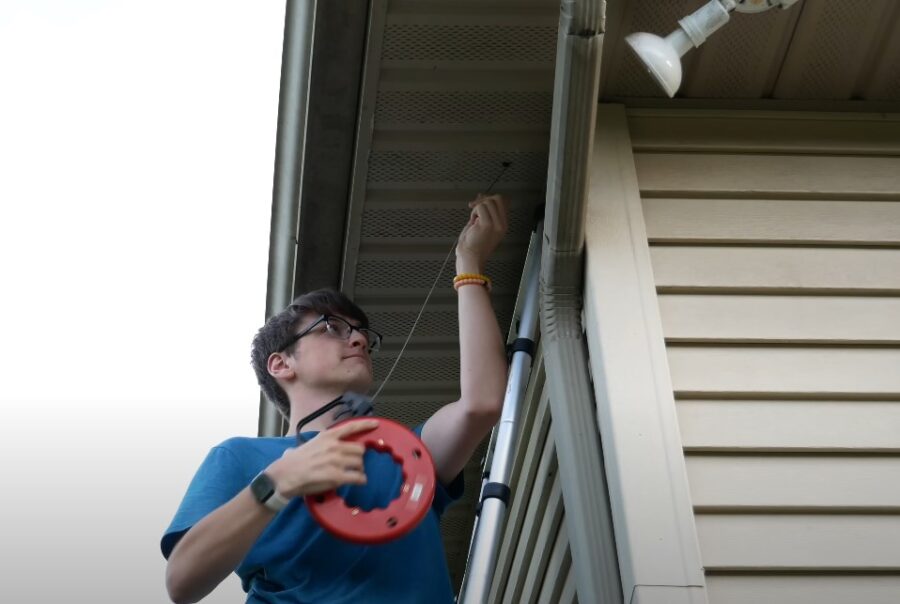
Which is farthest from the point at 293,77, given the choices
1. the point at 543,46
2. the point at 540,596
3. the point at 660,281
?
the point at 540,596

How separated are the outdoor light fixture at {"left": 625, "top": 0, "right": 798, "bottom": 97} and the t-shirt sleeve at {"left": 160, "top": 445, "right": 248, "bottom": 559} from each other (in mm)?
1467

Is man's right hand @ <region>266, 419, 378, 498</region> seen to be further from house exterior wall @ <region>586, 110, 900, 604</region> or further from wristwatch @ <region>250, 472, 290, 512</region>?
house exterior wall @ <region>586, 110, 900, 604</region>

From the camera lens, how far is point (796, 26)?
12.6 feet

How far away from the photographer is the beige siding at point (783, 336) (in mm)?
3076

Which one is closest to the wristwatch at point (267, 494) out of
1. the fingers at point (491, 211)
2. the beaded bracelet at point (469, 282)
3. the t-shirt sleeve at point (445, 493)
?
the t-shirt sleeve at point (445, 493)

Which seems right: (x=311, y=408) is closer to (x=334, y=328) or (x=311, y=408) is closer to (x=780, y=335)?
(x=334, y=328)

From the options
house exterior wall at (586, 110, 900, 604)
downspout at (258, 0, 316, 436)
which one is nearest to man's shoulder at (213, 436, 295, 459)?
house exterior wall at (586, 110, 900, 604)

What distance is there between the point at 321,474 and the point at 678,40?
1.51 meters

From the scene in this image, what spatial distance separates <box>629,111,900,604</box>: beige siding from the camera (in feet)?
10.1

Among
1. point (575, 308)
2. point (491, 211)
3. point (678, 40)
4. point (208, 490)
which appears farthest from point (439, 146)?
point (208, 490)

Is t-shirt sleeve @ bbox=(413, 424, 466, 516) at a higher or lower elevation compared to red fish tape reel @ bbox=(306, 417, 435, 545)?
higher

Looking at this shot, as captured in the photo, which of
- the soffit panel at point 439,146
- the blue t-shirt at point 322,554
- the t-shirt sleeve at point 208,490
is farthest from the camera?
the soffit panel at point 439,146

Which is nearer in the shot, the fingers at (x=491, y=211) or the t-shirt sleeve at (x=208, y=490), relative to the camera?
the t-shirt sleeve at (x=208, y=490)

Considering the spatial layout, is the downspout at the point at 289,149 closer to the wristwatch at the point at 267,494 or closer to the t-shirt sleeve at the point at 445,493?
the t-shirt sleeve at the point at 445,493
